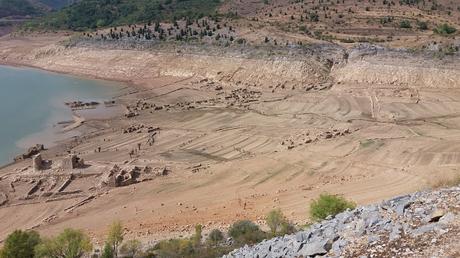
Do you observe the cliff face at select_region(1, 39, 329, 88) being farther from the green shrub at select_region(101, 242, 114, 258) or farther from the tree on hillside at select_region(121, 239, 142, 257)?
the green shrub at select_region(101, 242, 114, 258)

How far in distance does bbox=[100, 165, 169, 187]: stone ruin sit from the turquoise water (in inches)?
434

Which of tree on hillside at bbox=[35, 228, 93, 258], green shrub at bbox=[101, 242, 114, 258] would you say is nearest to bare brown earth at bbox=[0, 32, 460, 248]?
Result: green shrub at bbox=[101, 242, 114, 258]

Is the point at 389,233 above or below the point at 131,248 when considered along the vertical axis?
above

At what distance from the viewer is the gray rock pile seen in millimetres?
10516

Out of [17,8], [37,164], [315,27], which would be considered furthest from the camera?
[17,8]

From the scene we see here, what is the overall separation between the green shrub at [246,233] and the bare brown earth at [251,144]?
3.71 metres

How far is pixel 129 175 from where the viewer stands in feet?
113

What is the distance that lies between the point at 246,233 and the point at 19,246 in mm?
9194

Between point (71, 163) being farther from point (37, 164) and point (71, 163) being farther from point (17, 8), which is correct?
point (17, 8)

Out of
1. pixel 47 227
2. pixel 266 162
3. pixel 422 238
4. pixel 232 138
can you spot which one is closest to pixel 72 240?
pixel 47 227

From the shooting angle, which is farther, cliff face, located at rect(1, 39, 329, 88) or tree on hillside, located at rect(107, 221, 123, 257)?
cliff face, located at rect(1, 39, 329, 88)

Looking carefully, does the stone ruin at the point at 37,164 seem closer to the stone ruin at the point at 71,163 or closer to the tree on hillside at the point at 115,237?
the stone ruin at the point at 71,163

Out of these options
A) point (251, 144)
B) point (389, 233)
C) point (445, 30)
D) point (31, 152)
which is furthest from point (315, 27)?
point (389, 233)

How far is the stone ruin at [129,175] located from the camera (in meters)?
33.9
